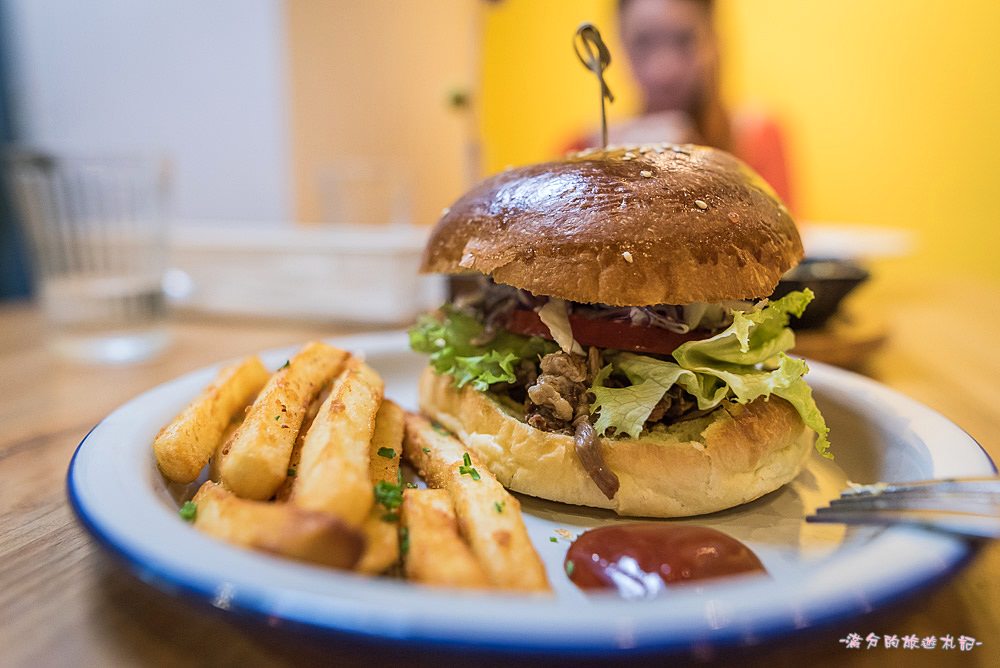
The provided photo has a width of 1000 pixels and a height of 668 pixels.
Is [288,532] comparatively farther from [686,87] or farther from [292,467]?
[686,87]

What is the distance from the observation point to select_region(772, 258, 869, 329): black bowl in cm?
277

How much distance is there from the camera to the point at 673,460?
1627 millimetres

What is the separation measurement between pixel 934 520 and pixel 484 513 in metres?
0.80

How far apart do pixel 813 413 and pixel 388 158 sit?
16.2 feet

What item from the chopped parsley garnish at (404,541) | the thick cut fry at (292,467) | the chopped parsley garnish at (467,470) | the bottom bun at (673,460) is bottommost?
the bottom bun at (673,460)

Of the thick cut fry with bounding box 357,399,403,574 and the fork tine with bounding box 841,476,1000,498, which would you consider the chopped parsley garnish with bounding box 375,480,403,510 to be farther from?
the fork tine with bounding box 841,476,1000,498

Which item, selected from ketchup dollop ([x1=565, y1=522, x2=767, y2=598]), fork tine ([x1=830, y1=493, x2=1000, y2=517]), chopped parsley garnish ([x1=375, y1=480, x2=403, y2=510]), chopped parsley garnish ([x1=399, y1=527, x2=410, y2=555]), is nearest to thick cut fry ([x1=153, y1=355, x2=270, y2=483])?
chopped parsley garnish ([x1=375, y1=480, x2=403, y2=510])

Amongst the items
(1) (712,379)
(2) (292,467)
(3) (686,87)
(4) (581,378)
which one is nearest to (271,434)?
(2) (292,467)

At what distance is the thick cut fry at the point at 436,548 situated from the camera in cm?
108

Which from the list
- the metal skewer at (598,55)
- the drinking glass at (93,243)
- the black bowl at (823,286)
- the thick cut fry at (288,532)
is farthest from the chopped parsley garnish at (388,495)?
the drinking glass at (93,243)

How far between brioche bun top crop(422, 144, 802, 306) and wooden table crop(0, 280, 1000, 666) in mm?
814

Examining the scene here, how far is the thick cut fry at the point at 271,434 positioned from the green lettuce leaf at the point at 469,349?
1.35 ft

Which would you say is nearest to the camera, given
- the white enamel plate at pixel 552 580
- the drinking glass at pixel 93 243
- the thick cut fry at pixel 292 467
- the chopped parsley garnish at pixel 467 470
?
the white enamel plate at pixel 552 580

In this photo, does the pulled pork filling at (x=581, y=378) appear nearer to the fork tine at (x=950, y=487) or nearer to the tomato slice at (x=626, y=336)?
the tomato slice at (x=626, y=336)
